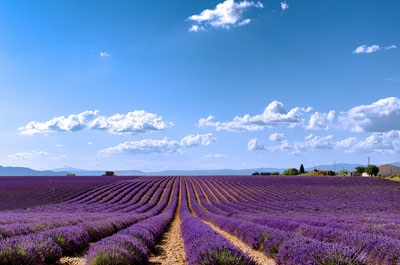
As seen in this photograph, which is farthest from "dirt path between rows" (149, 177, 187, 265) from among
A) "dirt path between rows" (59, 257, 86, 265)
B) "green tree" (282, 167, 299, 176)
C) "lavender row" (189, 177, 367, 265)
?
"green tree" (282, 167, 299, 176)

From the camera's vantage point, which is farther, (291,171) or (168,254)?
(291,171)

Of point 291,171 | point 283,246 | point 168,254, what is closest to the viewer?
point 283,246

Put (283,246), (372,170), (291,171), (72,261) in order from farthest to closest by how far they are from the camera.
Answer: (291,171) < (372,170) < (72,261) < (283,246)

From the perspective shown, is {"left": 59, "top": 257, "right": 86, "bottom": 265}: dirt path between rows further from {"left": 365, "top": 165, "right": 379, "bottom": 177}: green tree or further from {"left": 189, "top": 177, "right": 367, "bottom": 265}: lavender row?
{"left": 365, "top": 165, "right": 379, "bottom": 177}: green tree

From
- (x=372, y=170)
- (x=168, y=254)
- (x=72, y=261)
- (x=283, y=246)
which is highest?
(x=372, y=170)

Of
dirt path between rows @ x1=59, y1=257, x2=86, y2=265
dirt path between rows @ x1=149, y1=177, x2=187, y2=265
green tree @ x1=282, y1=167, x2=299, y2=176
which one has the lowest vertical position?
dirt path between rows @ x1=149, y1=177, x2=187, y2=265

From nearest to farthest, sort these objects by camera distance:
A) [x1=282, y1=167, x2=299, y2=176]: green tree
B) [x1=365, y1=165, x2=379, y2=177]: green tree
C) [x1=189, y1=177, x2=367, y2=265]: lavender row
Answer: [x1=189, y1=177, x2=367, y2=265]: lavender row → [x1=365, y1=165, x2=379, y2=177]: green tree → [x1=282, y1=167, x2=299, y2=176]: green tree

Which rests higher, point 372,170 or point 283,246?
point 372,170

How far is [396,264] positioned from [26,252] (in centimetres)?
562

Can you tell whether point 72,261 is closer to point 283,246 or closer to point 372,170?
point 283,246

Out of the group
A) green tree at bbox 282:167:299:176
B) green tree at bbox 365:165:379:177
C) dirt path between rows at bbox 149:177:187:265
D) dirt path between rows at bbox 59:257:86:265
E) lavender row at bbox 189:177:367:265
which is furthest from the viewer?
green tree at bbox 282:167:299:176

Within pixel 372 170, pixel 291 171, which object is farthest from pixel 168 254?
pixel 291 171

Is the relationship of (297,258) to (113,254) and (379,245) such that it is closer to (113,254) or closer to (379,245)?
(379,245)

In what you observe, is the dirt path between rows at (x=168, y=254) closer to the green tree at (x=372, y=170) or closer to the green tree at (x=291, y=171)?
the green tree at (x=372, y=170)
